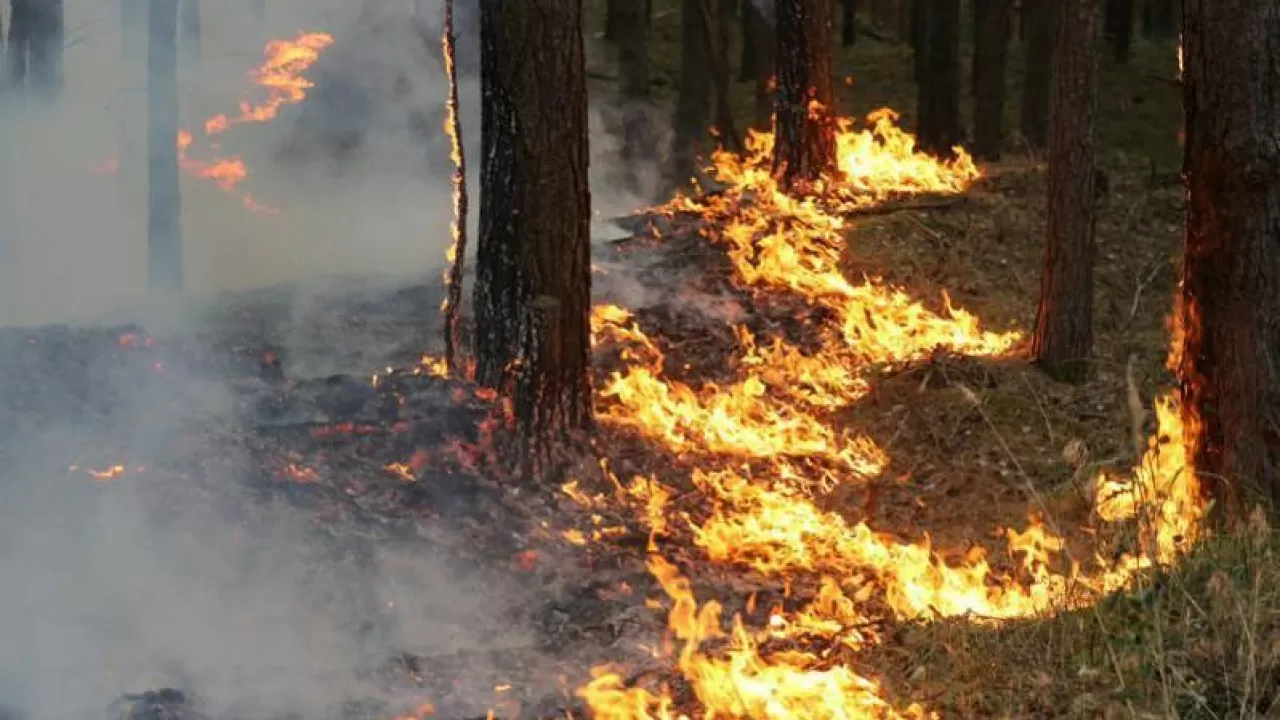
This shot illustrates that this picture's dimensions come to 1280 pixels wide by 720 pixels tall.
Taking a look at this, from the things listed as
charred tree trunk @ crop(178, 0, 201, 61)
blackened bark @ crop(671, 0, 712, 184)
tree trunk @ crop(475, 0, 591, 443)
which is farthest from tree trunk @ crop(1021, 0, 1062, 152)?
charred tree trunk @ crop(178, 0, 201, 61)

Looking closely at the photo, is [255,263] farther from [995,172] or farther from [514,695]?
[514,695]

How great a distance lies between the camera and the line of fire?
542 centimetres

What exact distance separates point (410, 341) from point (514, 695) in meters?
4.68

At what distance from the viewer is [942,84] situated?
19.3m

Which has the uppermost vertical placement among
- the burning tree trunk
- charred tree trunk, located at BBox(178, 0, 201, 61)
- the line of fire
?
charred tree trunk, located at BBox(178, 0, 201, 61)

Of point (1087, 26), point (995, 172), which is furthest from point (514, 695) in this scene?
point (995, 172)

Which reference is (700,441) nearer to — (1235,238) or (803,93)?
(1235,238)

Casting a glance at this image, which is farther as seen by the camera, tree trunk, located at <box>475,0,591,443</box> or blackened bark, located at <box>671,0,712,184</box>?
blackened bark, located at <box>671,0,712,184</box>

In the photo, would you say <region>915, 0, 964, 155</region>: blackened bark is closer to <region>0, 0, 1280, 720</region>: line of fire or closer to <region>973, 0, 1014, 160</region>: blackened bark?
<region>973, 0, 1014, 160</region>: blackened bark

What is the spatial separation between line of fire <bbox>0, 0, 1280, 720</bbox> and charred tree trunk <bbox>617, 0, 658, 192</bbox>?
4003mm

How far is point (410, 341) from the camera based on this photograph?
1051 cm

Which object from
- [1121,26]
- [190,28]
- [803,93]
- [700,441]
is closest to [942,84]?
[803,93]

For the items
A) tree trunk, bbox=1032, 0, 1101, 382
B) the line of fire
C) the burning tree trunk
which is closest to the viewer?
the line of fire

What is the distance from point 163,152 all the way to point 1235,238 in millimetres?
14075
